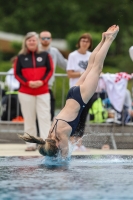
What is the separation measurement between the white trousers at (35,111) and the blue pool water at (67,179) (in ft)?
6.49

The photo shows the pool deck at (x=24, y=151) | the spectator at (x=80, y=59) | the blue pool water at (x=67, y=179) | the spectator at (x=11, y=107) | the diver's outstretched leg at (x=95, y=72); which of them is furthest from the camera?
the spectator at (x=11, y=107)

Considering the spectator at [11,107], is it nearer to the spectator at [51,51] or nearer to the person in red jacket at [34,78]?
the spectator at [51,51]

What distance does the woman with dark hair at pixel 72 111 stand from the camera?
27.6 ft

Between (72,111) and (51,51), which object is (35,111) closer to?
(51,51)

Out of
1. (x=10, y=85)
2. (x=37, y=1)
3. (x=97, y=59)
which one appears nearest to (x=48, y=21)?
(x=37, y=1)

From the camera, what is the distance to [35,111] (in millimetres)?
11273

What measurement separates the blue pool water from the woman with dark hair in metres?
0.23

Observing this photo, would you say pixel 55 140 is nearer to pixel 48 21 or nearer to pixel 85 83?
pixel 85 83

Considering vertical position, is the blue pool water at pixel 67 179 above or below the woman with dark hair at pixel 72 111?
below

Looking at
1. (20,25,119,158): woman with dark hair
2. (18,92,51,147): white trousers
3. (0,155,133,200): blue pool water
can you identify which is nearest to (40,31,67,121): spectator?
(18,92,51,147): white trousers

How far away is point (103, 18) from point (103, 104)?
1350 inches

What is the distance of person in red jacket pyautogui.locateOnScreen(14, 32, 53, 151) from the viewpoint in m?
11.1

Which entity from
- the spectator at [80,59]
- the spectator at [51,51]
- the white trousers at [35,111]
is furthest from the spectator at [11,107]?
the spectator at [80,59]

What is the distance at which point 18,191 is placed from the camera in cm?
636
